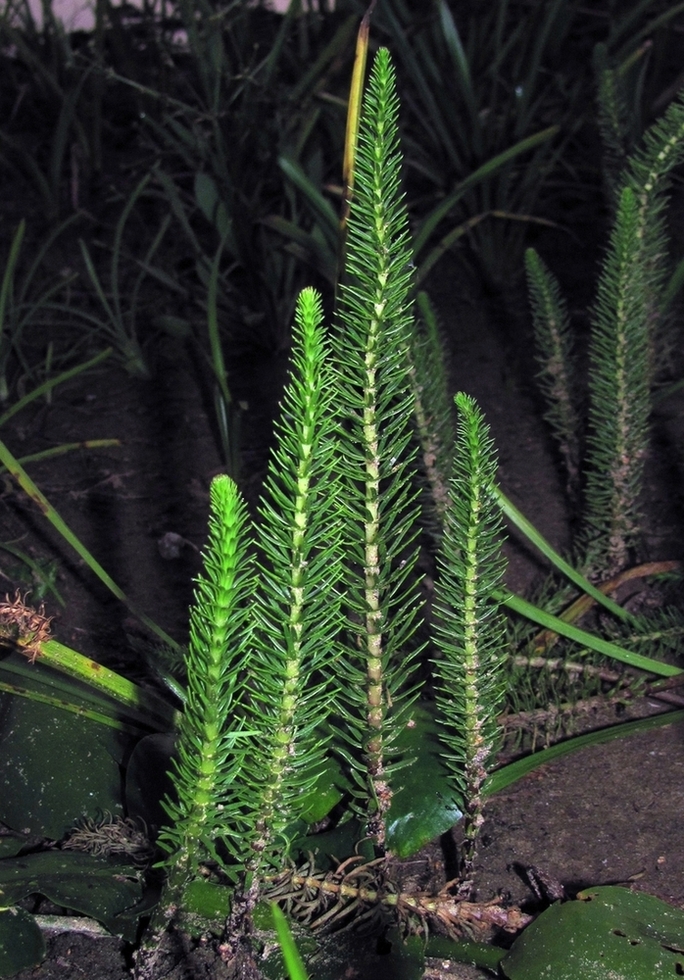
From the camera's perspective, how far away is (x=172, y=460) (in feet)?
4.96

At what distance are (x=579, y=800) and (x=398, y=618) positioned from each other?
0.31 m

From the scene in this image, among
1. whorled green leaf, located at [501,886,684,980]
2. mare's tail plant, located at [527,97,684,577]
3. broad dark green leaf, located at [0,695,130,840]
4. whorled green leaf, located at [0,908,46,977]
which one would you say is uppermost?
mare's tail plant, located at [527,97,684,577]

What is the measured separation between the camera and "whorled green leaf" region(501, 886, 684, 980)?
0.72 meters

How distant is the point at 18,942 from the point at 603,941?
1.33ft

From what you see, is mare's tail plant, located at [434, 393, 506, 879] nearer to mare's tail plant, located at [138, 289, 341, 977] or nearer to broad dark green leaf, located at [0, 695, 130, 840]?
mare's tail plant, located at [138, 289, 341, 977]

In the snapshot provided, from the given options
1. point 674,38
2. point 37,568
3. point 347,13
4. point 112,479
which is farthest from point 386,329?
point 674,38

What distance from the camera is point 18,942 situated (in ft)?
2.61

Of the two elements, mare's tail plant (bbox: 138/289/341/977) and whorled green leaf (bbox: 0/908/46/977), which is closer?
mare's tail plant (bbox: 138/289/341/977)

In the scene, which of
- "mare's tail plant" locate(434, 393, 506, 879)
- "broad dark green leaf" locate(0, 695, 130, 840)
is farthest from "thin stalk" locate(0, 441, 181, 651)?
"mare's tail plant" locate(434, 393, 506, 879)

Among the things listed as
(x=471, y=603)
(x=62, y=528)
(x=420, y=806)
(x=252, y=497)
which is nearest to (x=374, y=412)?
(x=471, y=603)

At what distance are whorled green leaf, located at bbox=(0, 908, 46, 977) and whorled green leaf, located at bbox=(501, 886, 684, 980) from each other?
330 mm

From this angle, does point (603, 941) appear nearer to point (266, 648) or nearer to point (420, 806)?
point (420, 806)

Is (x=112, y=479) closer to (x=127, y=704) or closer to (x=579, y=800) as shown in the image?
(x=127, y=704)

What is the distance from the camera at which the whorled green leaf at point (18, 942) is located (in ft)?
2.58
